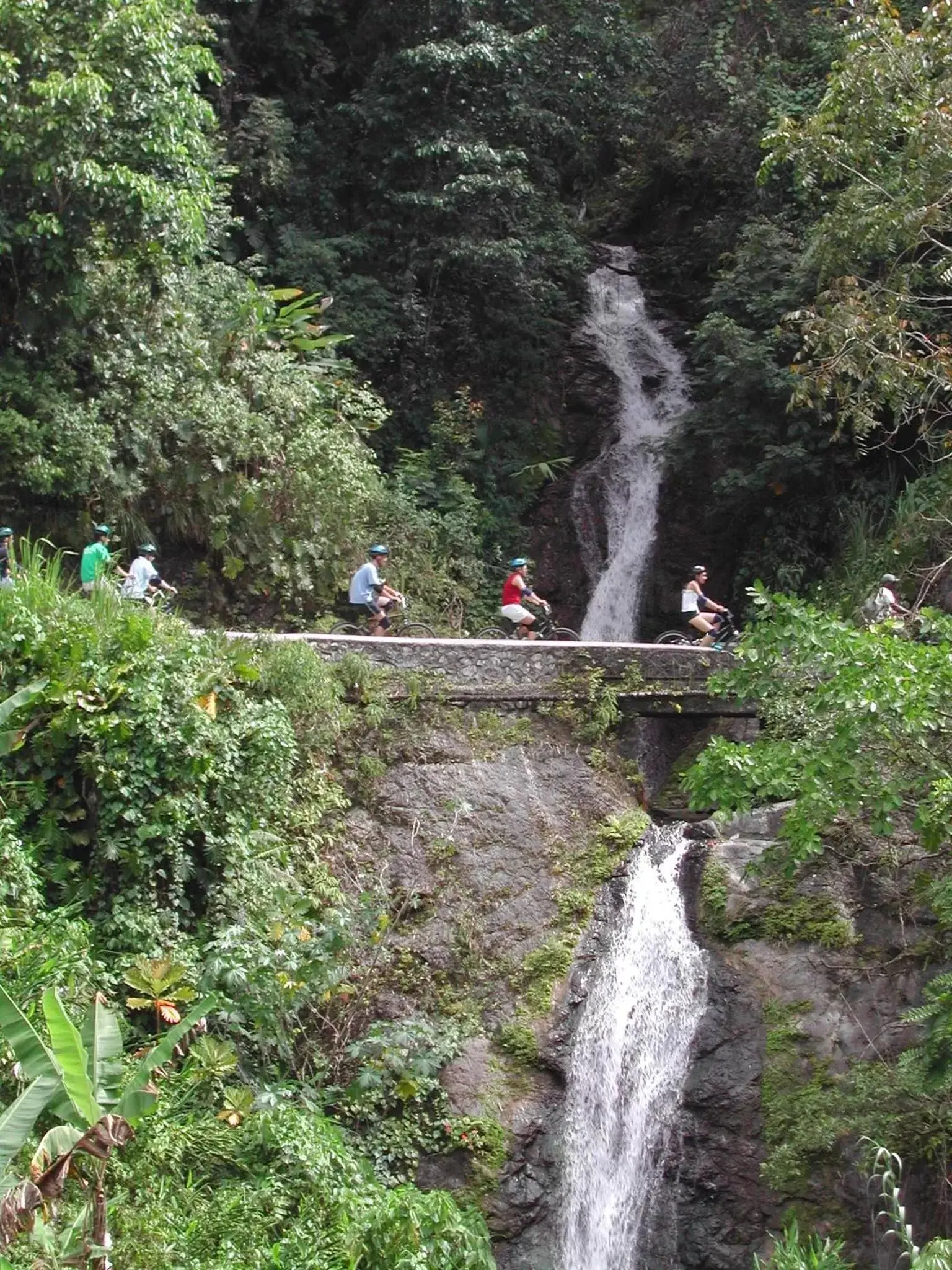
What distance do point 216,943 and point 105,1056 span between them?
3.12m

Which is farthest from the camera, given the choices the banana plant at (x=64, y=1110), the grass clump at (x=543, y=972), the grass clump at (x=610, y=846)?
the grass clump at (x=610, y=846)

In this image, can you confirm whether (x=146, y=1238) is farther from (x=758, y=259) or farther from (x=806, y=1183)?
(x=758, y=259)

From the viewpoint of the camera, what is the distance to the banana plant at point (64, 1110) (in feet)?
22.5

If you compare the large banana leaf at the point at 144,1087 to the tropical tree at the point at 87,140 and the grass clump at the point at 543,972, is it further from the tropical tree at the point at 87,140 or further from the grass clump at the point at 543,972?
the tropical tree at the point at 87,140

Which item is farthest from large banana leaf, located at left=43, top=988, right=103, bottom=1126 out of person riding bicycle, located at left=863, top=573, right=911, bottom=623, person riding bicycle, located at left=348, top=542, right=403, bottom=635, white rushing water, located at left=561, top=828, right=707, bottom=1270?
person riding bicycle, located at left=863, top=573, right=911, bottom=623

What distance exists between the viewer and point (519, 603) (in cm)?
1777

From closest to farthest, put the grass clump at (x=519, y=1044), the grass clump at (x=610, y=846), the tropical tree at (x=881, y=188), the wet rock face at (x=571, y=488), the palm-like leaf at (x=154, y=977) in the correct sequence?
the palm-like leaf at (x=154, y=977)
the grass clump at (x=519, y=1044)
the grass clump at (x=610, y=846)
the tropical tree at (x=881, y=188)
the wet rock face at (x=571, y=488)

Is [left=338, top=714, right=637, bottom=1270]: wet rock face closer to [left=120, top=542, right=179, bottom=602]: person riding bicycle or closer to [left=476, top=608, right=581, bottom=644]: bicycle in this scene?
[left=476, top=608, right=581, bottom=644]: bicycle

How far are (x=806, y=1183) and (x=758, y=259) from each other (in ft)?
48.6

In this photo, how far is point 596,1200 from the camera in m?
12.3

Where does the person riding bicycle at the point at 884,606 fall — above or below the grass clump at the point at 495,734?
above

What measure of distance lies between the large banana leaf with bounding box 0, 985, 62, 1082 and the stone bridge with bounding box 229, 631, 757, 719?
7202mm

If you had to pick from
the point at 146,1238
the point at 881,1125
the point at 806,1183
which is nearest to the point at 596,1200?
the point at 806,1183

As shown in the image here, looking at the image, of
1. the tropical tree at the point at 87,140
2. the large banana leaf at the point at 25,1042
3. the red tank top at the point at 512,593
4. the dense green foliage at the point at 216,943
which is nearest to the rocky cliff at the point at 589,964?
the dense green foliage at the point at 216,943
